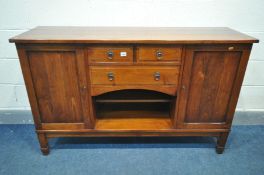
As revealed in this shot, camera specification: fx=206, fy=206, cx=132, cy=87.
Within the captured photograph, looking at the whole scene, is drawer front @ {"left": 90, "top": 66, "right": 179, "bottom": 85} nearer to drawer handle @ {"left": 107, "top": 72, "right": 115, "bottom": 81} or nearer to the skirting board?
drawer handle @ {"left": 107, "top": 72, "right": 115, "bottom": 81}

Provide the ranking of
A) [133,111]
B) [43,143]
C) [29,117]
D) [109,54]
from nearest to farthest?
[109,54], [43,143], [133,111], [29,117]

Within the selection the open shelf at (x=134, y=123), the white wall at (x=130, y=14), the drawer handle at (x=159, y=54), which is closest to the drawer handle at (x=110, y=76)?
the drawer handle at (x=159, y=54)

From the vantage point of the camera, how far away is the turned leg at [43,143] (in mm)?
1466

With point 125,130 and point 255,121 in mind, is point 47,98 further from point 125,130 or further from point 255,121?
point 255,121

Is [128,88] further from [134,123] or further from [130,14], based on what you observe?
[130,14]

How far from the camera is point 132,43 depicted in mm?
1156

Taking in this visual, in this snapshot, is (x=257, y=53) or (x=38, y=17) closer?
(x=38, y=17)

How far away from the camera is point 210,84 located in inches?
51.4

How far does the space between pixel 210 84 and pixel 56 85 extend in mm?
970

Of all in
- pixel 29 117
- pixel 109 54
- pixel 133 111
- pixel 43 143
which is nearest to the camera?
pixel 109 54

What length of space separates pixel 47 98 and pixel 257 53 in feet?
5.33

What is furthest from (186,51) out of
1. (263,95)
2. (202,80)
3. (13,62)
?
(13,62)

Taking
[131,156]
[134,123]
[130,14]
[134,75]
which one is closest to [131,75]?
[134,75]

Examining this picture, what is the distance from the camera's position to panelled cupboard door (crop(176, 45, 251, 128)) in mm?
1206
